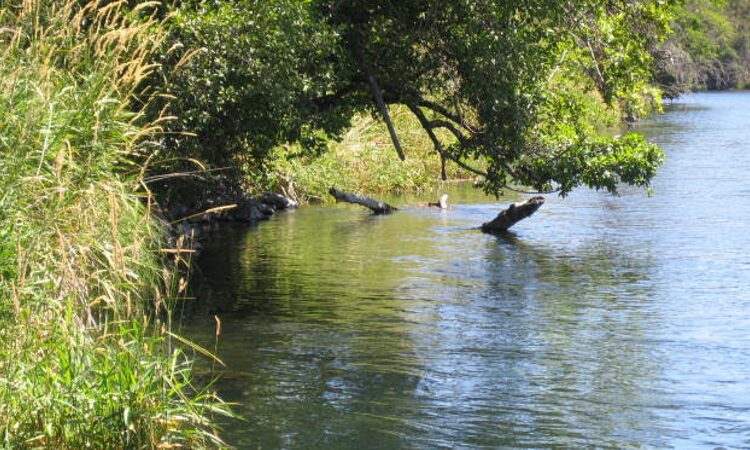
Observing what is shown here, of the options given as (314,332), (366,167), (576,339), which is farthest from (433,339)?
(366,167)

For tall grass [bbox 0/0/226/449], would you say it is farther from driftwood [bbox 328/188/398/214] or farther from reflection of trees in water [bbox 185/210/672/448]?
driftwood [bbox 328/188/398/214]

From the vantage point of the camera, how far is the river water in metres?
9.46

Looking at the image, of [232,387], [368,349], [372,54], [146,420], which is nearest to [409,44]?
[372,54]

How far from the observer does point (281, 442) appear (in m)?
8.84

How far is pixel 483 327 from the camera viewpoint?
43.7 ft

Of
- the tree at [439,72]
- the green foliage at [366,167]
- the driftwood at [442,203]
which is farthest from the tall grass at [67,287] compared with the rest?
the driftwood at [442,203]

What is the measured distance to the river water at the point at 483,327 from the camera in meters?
Answer: 9.46

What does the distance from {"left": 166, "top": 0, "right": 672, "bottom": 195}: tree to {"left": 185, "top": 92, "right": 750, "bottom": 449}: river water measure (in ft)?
6.16

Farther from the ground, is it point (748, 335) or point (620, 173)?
point (620, 173)

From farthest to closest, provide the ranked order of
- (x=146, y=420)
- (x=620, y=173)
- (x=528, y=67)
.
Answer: (x=620, y=173), (x=528, y=67), (x=146, y=420)

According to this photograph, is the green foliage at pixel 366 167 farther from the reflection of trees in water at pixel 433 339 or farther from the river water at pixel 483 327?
the reflection of trees in water at pixel 433 339

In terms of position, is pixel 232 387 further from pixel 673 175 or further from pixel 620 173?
pixel 673 175

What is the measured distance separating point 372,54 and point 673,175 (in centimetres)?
1624

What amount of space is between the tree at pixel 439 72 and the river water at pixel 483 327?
6.16 feet
